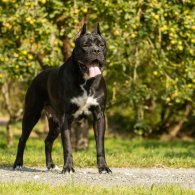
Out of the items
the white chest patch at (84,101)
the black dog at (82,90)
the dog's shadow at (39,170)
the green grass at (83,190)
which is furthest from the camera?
the dog's shadow at (39,170)

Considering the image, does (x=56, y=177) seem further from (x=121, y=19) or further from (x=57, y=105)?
(x=121, y=19)

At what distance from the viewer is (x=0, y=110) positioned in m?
36.5

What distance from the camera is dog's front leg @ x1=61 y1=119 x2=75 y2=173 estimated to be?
9.84 meters

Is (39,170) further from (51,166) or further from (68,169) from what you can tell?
(68,169)

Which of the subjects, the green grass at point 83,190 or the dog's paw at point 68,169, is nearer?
the green grass at point 83,190

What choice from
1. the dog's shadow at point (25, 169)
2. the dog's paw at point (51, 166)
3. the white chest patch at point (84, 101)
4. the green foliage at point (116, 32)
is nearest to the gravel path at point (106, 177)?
the dog's shadow at point (25, 169)

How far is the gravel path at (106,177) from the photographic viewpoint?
8.78 m

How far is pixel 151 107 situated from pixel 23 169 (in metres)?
22.0

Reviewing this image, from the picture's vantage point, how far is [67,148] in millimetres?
9992

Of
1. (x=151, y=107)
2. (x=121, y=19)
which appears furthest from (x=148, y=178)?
(x=151, y=107)

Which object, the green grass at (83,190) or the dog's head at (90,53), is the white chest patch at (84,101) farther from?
the green grass at (83,190)

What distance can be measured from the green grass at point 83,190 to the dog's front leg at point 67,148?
1.80 m

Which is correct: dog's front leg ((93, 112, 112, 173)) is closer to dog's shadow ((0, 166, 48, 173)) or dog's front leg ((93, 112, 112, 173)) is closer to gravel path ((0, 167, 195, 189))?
gravel path ((0, 167, 195, 189))

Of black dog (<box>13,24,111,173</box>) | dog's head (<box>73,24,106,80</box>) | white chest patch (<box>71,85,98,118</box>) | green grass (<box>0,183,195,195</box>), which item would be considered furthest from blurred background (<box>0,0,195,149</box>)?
green grass (<box>0,183,195,195</box>)
